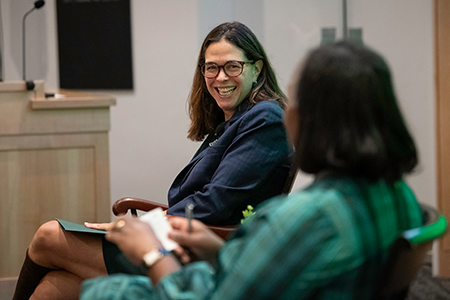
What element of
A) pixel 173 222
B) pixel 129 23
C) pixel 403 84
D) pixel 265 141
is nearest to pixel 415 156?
pixel 173 222

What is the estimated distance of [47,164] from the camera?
2.57 m

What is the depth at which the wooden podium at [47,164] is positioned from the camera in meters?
2.53

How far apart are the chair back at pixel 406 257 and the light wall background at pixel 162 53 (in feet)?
8.67

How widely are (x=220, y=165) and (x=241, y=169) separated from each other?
4.0 inches

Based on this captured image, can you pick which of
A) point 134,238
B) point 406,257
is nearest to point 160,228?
point 134,238

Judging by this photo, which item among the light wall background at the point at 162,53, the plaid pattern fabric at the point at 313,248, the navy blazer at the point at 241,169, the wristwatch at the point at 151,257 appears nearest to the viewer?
the plaid pattern fabric at the point at 313,248

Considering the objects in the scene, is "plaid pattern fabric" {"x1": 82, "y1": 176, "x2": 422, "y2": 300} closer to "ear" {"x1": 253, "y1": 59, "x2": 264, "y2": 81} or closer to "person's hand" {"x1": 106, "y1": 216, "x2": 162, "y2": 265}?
"person's hand" {"x1": 106, "y1": 216, "x2": 162, "y2": 265}

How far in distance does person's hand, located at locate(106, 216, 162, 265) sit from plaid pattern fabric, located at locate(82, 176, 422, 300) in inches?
4.3

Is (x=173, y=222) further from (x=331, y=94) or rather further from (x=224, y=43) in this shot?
(x=224, y=43)

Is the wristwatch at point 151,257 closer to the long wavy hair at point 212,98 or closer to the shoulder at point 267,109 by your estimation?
the shoulder at point 267,109

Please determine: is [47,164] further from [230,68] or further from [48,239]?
[230,68]

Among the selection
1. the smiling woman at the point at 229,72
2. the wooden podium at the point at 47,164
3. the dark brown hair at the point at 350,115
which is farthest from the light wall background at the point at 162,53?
the dark brown hair at the point at 350,115

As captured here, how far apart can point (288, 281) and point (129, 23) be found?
3.12 m

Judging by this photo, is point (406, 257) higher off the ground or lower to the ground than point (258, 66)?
lower
